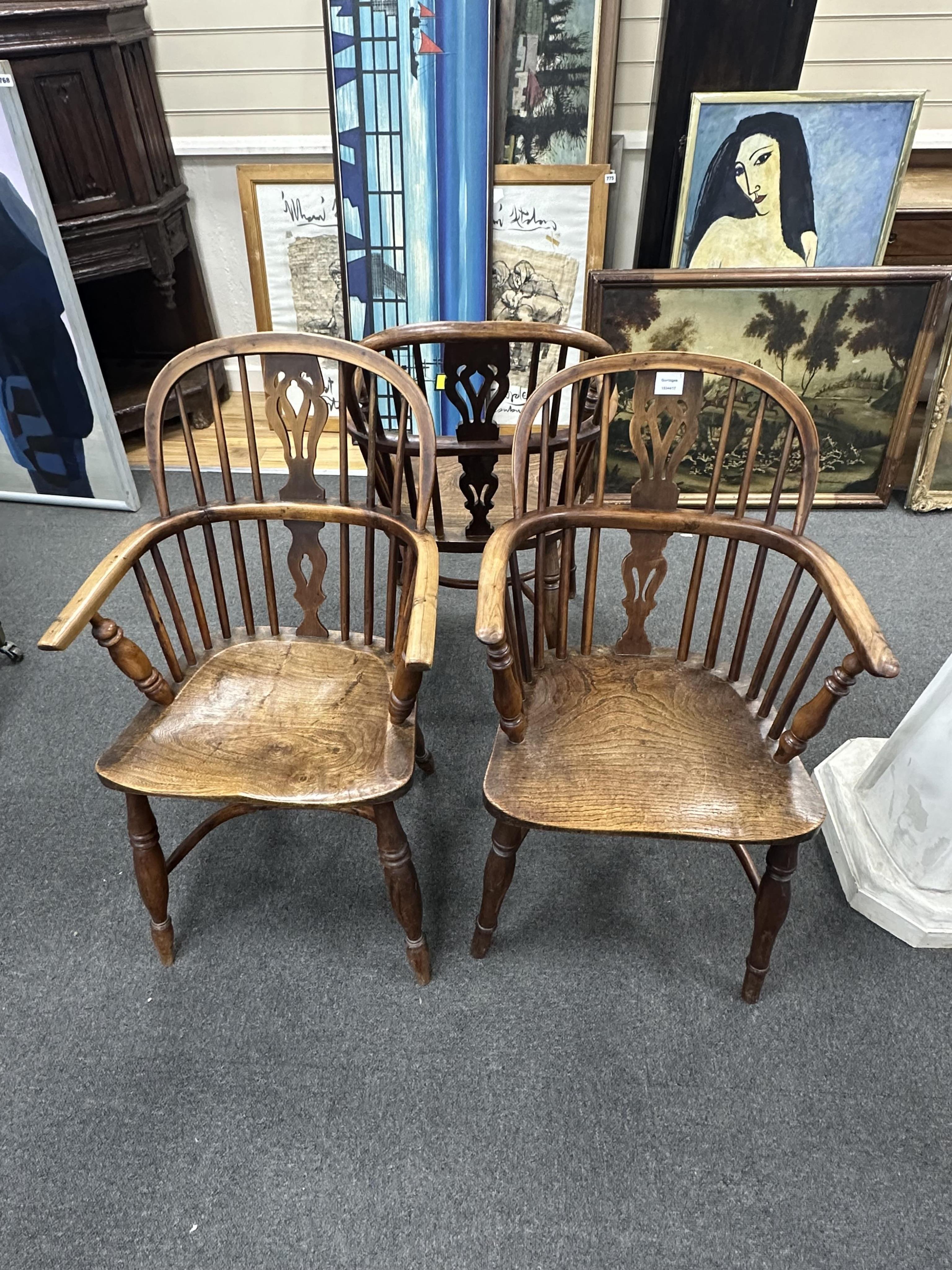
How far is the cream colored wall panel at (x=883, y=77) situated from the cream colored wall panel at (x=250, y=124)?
1.63 metres

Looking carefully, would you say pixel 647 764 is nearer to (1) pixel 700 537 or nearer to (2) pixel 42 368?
(1) pixel 700 537

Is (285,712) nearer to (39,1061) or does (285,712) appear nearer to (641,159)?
(39,1061)

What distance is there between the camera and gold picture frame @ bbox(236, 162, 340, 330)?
2.70 metres

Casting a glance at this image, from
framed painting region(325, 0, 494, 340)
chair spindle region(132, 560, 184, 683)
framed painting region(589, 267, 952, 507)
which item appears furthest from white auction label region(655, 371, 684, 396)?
framed painting region(325, 0, 494, 340)

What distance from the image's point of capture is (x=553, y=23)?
7.50 ft

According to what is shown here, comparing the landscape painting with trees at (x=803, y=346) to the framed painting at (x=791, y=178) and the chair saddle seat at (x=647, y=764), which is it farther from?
the chair saddle seat at (x=647, y=764)

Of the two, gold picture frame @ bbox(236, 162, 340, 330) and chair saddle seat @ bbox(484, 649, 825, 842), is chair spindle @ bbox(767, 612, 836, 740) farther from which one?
gold picture frame @ bbox(236, 162, 340, 330)

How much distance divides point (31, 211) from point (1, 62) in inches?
13.5

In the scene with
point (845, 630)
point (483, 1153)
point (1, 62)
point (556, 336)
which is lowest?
point (483, 1153)

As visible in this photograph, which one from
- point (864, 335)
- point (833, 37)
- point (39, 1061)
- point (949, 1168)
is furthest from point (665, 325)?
point (39, 1061)

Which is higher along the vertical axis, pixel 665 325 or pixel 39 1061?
pixel 665 325

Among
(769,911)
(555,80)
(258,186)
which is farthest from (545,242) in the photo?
(769,911)

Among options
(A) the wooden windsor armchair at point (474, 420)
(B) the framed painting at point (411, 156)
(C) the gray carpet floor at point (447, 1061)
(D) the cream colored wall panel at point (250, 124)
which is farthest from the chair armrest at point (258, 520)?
(D) the cream colored wall panel at point (250, 124)

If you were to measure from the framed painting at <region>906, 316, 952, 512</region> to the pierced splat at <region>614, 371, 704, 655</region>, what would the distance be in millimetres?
1542
